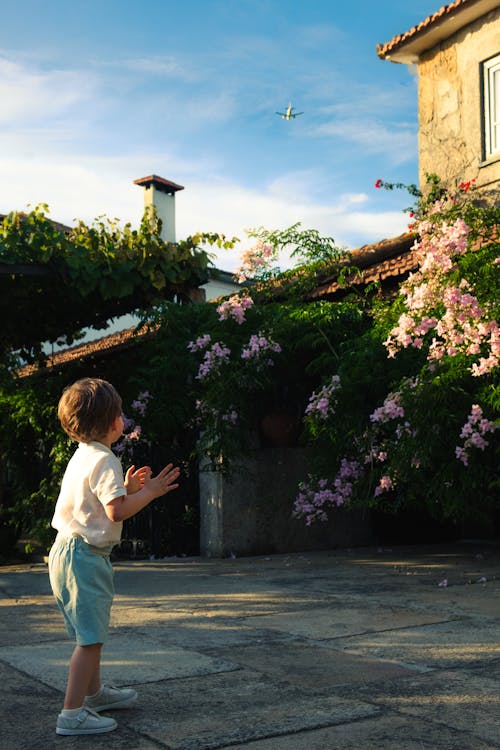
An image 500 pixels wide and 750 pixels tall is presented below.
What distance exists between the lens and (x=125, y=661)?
4727 millimetres

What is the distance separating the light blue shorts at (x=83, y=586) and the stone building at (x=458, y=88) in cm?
1018

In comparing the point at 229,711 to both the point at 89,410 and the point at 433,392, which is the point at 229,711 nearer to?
the point at 89,410

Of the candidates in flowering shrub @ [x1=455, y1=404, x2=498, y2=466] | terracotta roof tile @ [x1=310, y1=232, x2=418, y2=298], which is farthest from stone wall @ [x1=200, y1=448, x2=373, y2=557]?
flowering shrub @ [x1=455, y1=404, x2=498, y2=466]

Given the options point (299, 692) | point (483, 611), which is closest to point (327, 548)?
point (483, 611)

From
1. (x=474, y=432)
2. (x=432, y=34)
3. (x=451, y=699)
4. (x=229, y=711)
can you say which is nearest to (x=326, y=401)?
(x=474, y=432)

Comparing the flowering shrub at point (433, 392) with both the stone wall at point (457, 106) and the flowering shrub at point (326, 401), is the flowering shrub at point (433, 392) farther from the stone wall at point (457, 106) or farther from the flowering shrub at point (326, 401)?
the stone wall at point (457, 106)

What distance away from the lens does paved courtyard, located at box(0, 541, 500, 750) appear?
3471 mm

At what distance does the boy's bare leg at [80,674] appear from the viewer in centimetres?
354

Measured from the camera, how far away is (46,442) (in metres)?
11.5

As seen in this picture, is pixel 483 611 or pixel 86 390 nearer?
pixel 86 390

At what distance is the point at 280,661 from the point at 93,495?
1.58 m

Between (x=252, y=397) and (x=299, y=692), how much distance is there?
5.97 m

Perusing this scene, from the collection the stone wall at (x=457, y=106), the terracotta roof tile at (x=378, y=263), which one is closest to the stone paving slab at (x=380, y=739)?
the terracotta roof tile at (x=378, y=263)

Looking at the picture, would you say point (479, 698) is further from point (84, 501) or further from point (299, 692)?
point (84, 501)
